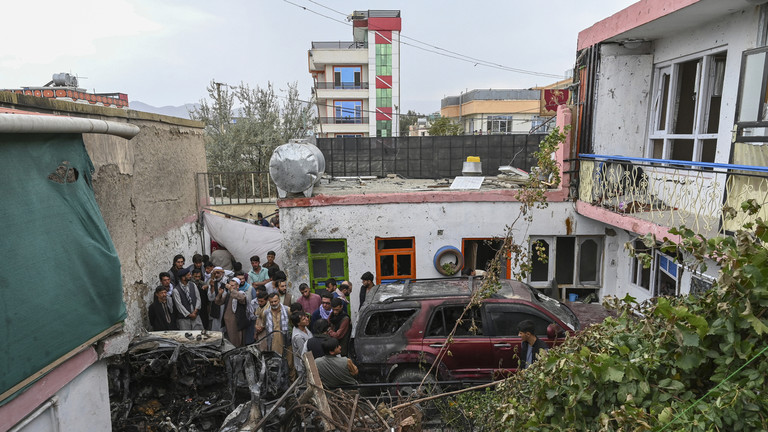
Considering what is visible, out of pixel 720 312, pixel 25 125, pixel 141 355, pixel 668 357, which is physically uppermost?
pixel 25 125

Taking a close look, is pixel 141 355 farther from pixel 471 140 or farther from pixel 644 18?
pixel 471 140

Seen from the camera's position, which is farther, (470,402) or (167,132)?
(167,132)

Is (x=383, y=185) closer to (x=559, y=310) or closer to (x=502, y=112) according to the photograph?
(x=559, y=310)

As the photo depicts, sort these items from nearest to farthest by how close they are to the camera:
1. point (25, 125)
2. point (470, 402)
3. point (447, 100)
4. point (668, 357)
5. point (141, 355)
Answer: point (668, 357)
point (25, 125)
point (470, 402)
point (141, 355)
point (447, 100)

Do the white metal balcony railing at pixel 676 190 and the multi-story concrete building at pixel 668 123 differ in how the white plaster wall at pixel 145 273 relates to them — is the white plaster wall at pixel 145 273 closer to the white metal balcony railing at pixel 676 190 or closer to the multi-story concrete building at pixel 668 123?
the white metal balcony railing at pixel 676 190

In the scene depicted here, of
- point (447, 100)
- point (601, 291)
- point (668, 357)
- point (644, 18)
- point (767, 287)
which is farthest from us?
point (447, 100)

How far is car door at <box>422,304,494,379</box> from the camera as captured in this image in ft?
20.9

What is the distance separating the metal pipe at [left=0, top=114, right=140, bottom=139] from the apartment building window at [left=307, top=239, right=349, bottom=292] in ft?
17.5

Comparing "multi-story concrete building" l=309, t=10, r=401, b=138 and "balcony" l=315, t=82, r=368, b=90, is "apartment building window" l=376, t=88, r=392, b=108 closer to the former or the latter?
"multi-story concrete building" l=309, t=10, r=401, b=138

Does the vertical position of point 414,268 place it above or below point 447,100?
below

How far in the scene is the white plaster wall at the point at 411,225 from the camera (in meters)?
9.38

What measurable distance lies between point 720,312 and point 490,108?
1951 inches

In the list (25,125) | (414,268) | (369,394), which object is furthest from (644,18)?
(25,125)

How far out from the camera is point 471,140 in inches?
529
